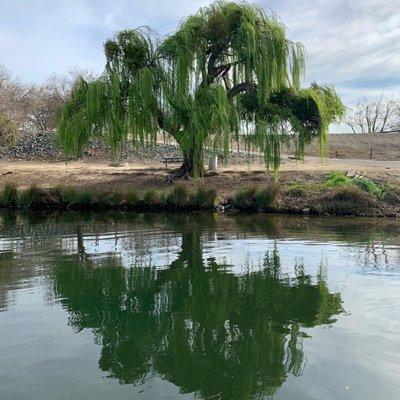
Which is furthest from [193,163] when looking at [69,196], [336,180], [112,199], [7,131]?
[7,131]

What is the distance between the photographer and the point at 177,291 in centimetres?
948

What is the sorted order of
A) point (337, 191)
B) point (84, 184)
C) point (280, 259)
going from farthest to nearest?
point (84, 184) → point (337, 191) → point (280, 259)

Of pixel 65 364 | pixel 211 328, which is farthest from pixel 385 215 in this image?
pixel 65 364

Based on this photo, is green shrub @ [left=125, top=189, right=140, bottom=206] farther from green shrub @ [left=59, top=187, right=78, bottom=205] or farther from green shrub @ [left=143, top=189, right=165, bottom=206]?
green shrub @ [left=59, top=187, right=78, bottom=205]

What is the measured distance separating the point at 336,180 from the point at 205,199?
18.9ft

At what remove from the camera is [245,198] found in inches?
877

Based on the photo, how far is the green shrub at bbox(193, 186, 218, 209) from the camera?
22.5m

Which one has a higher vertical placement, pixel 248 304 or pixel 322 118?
pixel 322 118

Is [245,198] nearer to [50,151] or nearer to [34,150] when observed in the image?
[50,151]

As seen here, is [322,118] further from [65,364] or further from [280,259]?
[65,364]

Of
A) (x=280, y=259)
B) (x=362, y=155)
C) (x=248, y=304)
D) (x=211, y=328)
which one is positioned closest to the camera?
(x=211, y=328)

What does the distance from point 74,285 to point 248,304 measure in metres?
3.43

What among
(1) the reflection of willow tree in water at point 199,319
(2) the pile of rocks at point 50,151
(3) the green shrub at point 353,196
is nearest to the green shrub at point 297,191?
(3) the green shrub at point 353,196

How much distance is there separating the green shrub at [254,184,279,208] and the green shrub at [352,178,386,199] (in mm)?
3405
